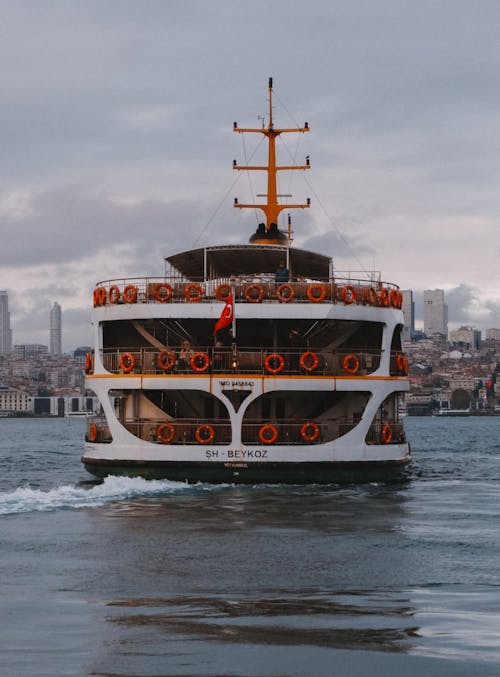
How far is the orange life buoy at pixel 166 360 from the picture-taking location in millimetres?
29844

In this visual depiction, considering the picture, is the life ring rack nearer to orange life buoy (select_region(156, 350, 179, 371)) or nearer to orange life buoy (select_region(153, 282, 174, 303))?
orange life buoy (select_region(153, 282, 174, 303))

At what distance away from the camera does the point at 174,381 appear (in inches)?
1166

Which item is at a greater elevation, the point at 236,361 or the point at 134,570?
the point at 236,361

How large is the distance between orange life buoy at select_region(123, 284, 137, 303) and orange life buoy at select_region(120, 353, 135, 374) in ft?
5.53

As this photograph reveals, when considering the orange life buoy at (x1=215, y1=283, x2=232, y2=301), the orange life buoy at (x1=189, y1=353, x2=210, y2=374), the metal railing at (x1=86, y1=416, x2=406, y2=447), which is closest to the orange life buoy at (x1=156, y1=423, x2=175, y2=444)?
the metal railing at (x1=86, y1=416, x2=406, y2=447)

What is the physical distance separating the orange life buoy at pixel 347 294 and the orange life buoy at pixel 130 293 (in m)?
5.89

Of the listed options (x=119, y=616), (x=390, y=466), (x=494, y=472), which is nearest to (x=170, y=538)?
(x=119, y=616)

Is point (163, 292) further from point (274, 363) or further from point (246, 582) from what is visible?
point (246, 582)

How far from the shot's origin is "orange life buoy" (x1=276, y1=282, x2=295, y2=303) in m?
30.3

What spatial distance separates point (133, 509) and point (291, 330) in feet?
31.8

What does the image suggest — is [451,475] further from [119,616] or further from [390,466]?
[119,616]

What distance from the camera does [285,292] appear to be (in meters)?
30.3

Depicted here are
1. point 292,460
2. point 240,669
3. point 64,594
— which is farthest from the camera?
point 292,460

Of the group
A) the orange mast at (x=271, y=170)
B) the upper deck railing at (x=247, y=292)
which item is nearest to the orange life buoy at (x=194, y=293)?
the upper deck railing at (x=247, y=292)
